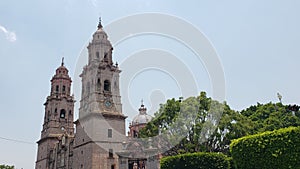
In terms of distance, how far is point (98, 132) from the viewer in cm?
3853

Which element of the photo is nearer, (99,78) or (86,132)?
(86,132)

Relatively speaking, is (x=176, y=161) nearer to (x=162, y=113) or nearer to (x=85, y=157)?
(x=162, y=113)

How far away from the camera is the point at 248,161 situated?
749 inches

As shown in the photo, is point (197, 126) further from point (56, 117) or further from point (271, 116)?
point (56, 117)

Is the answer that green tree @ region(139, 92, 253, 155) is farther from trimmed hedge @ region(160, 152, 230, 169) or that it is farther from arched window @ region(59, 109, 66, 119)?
arched window @ region(59, 109, 66, 119)

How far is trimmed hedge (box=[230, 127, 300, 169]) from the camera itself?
16.7m

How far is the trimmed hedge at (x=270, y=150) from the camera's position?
54.8ft

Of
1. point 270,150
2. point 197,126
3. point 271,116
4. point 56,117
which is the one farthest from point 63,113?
point 270,150

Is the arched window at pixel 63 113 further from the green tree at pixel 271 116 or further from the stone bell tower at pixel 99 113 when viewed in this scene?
the green tree at pixel 271 116

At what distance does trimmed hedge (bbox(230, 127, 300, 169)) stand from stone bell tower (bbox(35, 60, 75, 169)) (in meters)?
38.3

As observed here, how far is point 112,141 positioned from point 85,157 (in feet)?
13.2

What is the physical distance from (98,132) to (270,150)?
82.2ft

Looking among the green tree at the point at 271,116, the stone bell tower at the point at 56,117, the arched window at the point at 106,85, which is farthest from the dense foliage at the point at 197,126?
the stone bell tower at the point at 56,117

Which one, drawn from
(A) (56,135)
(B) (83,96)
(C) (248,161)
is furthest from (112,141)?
(C) (248,161)
